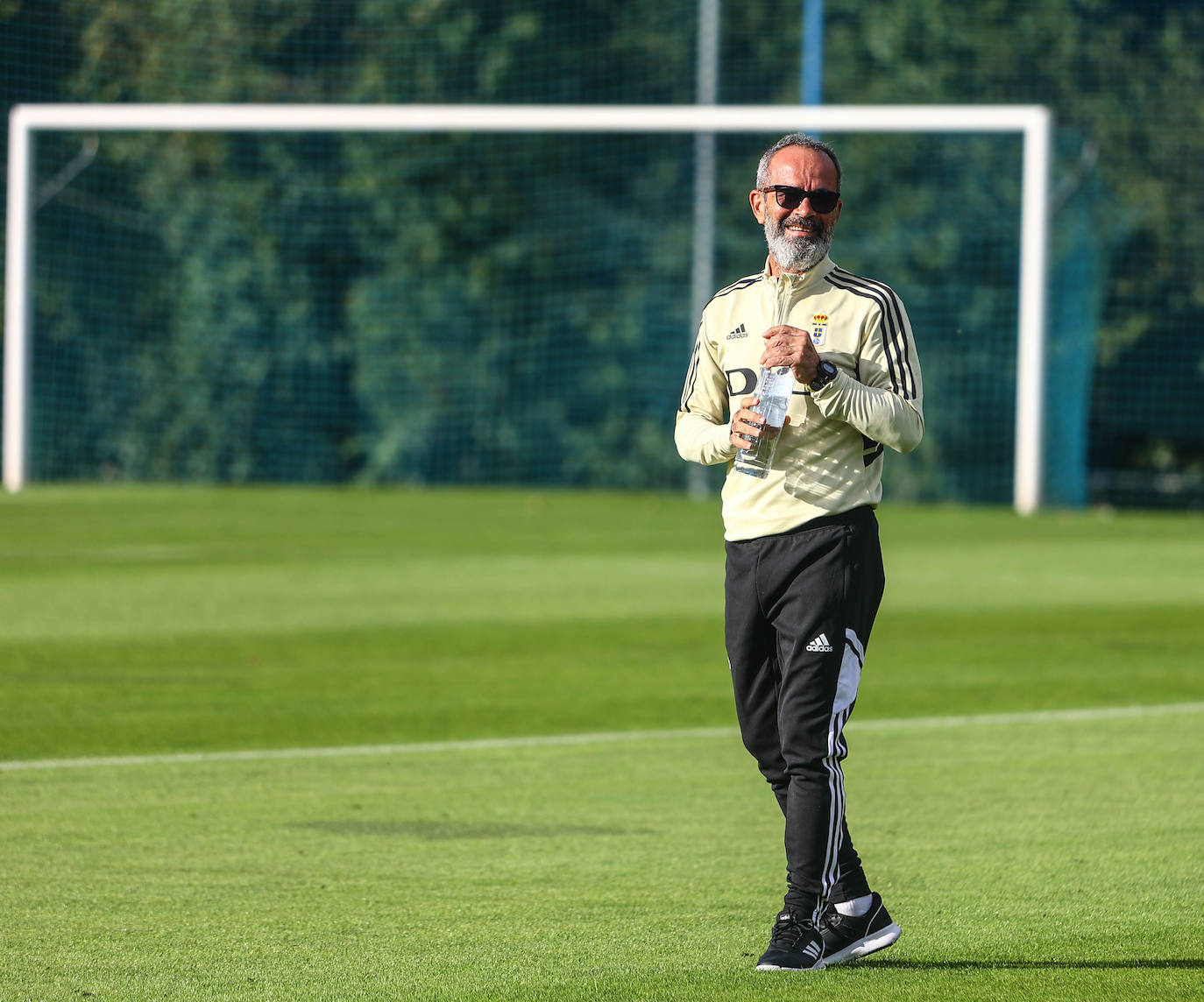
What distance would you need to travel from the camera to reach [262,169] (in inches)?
1229

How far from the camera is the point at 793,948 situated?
4961 mm

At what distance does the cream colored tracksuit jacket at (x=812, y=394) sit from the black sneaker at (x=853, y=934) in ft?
3.12

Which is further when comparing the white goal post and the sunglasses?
the white goal post

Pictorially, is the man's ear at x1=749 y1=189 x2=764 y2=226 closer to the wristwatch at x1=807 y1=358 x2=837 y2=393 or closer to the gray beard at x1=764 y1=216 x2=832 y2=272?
the gray beard at x1=764 y1=216 x2=832 y2=272

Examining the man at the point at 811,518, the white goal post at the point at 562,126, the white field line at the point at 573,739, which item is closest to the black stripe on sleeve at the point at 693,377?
the man at the point at 811,518

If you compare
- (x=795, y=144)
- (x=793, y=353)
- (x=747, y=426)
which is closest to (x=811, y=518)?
(x=747, y=426)

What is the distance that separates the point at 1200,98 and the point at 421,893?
27661 mm

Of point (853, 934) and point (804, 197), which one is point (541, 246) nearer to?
point (804, 197)

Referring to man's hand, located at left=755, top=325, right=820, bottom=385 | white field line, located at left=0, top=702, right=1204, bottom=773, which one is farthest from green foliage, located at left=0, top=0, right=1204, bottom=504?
man's hand, located at left=755, top=325, right=820, bottom=385

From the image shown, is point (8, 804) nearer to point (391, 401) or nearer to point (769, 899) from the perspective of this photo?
point (769, 899)

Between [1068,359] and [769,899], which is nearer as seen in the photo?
[769,899]

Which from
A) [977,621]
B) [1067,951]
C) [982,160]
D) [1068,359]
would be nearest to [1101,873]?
[1067,951]

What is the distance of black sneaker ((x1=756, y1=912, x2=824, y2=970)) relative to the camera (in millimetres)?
4949

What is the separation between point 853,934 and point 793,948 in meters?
0.18
